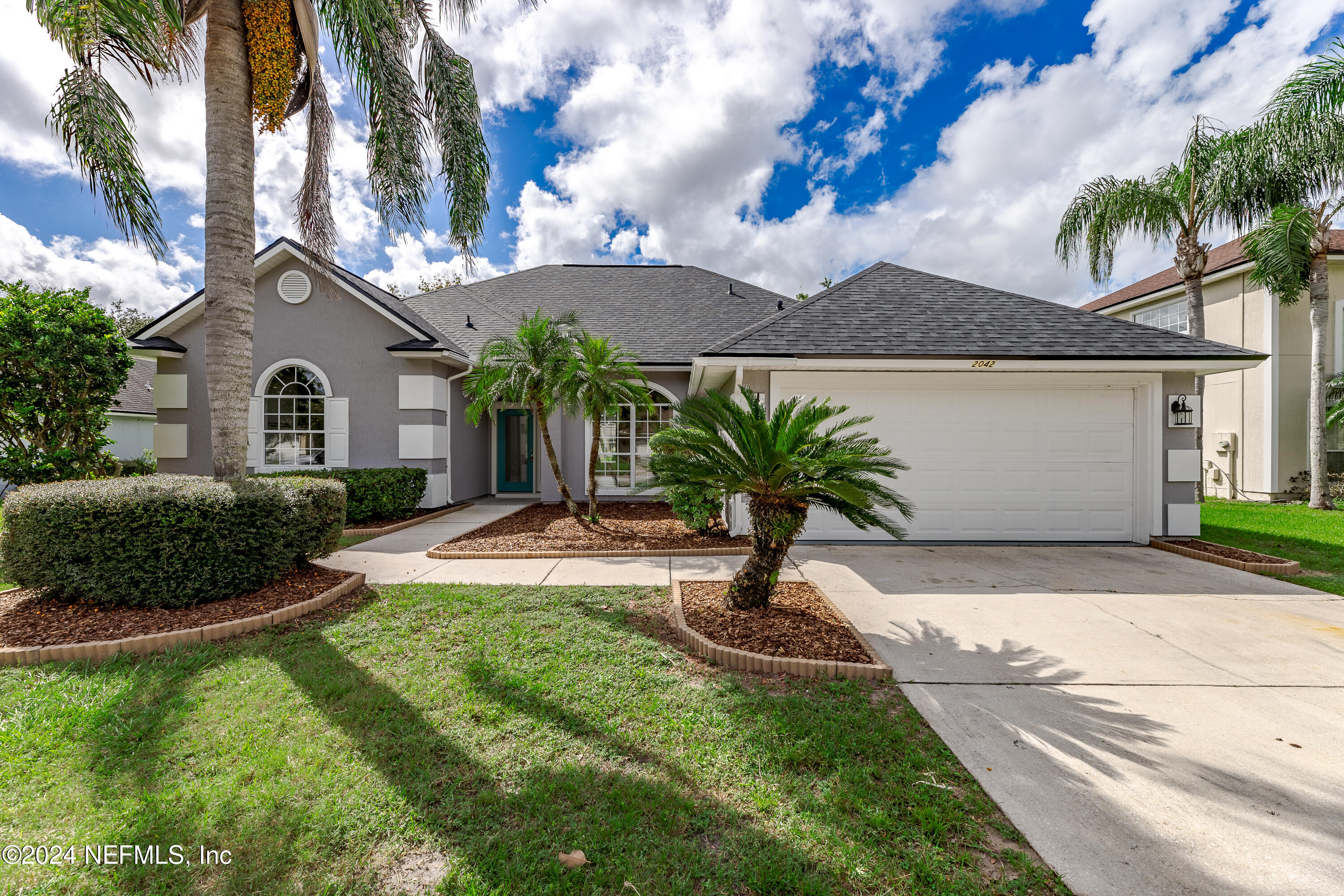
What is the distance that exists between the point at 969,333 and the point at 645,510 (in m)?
6.89

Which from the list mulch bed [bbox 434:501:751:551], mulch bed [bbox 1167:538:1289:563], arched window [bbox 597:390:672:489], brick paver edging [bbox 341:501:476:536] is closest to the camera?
mulch bed [bbox 1167:538:1289:563]

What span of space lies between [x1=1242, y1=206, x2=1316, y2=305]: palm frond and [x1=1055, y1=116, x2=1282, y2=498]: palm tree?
0.87 meters

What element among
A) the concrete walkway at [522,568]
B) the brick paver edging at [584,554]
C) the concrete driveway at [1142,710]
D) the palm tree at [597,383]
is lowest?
the concrete driveway at [1142,710]

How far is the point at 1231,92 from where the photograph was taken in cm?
1135

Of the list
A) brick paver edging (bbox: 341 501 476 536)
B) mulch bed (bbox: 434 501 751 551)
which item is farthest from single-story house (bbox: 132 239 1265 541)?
mulch bed (bbox: 434 501 751 551)

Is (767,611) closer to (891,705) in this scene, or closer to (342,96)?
(891,705)

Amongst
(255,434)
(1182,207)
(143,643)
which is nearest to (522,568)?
(143,643)

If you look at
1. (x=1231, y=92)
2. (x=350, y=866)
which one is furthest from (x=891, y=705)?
(x=1231, y=92)

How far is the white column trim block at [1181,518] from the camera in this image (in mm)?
→ 7926

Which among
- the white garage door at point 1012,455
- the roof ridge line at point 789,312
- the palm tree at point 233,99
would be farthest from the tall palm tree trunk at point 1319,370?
the palm tree at point 233,99

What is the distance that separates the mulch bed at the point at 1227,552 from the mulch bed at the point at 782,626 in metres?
6.20

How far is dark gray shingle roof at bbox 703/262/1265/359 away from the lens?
7.53 m

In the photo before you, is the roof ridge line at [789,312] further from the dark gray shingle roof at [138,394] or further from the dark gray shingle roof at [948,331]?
the dark gray shingle roof at [138,394]

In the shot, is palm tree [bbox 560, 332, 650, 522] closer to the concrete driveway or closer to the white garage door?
the white garage door
